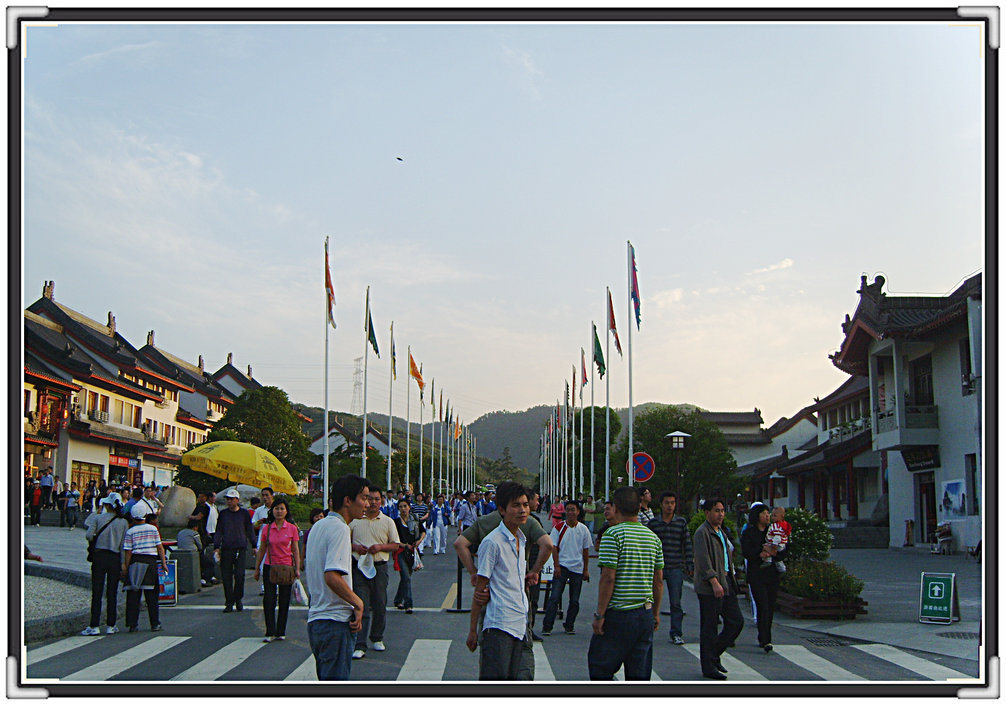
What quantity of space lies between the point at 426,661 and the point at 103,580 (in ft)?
15.9

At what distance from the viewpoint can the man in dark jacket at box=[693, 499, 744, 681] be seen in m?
9.20

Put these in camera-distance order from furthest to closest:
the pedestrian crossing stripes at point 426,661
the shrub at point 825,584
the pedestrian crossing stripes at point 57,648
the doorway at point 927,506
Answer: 1. the doorway at point 927,506
2. the shrub at point 825,584
3. the pedestrian crossing stripes at point 57,648
4. the pedestrian crossing stripes at point 426,661

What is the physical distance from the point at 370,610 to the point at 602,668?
186 inches

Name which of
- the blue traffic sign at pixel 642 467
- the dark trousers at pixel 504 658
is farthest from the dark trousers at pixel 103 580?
the blue traffic sign at pixel 642 467

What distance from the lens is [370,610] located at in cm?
1077

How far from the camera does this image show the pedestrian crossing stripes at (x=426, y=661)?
914 cm

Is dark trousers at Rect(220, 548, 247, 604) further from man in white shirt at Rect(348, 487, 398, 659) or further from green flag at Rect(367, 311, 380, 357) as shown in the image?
green flag at Rect(367, 311, 380, 357)

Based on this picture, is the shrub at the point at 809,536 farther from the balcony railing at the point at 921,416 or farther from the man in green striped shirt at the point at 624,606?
the balcony railing at the point at 921,416

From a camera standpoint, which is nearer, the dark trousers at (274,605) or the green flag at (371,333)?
the dark trousers at (274,605)

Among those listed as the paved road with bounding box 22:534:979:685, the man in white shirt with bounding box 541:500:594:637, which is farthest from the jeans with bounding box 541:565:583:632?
the paved road with bounding box 22:534:979:685

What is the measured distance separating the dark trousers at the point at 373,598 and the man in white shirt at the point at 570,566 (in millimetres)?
2323
